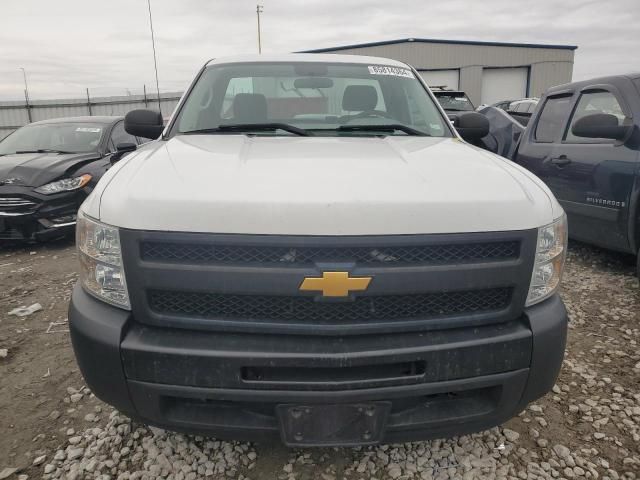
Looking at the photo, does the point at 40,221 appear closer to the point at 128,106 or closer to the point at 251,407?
the point at 251,407

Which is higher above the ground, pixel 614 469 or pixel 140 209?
pixel 140 209

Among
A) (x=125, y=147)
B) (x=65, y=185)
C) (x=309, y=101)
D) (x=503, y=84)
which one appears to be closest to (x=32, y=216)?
(x=65, y=185)

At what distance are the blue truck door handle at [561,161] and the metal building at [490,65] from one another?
91.3ft

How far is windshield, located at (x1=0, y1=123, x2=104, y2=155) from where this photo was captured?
655 cm

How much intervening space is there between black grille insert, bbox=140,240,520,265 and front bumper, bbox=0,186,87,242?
455 centimetres

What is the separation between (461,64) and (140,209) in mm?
33173

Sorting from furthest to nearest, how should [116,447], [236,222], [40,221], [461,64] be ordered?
[461,64] < [40,221] < [116,447] < [236,222]

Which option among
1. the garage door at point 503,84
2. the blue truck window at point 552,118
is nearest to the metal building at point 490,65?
the garage door at point 503,84

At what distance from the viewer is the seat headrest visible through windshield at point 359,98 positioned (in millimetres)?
2945

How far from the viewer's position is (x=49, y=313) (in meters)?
3.81

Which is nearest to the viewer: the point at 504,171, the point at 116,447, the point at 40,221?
the point at 504,171

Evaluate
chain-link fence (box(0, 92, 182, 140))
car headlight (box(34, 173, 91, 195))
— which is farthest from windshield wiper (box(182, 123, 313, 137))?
chain-link fence (box(0, 92, 182, 140))

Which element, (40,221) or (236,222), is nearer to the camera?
(236,222)

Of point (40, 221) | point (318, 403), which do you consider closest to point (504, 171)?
point (318, 403)
